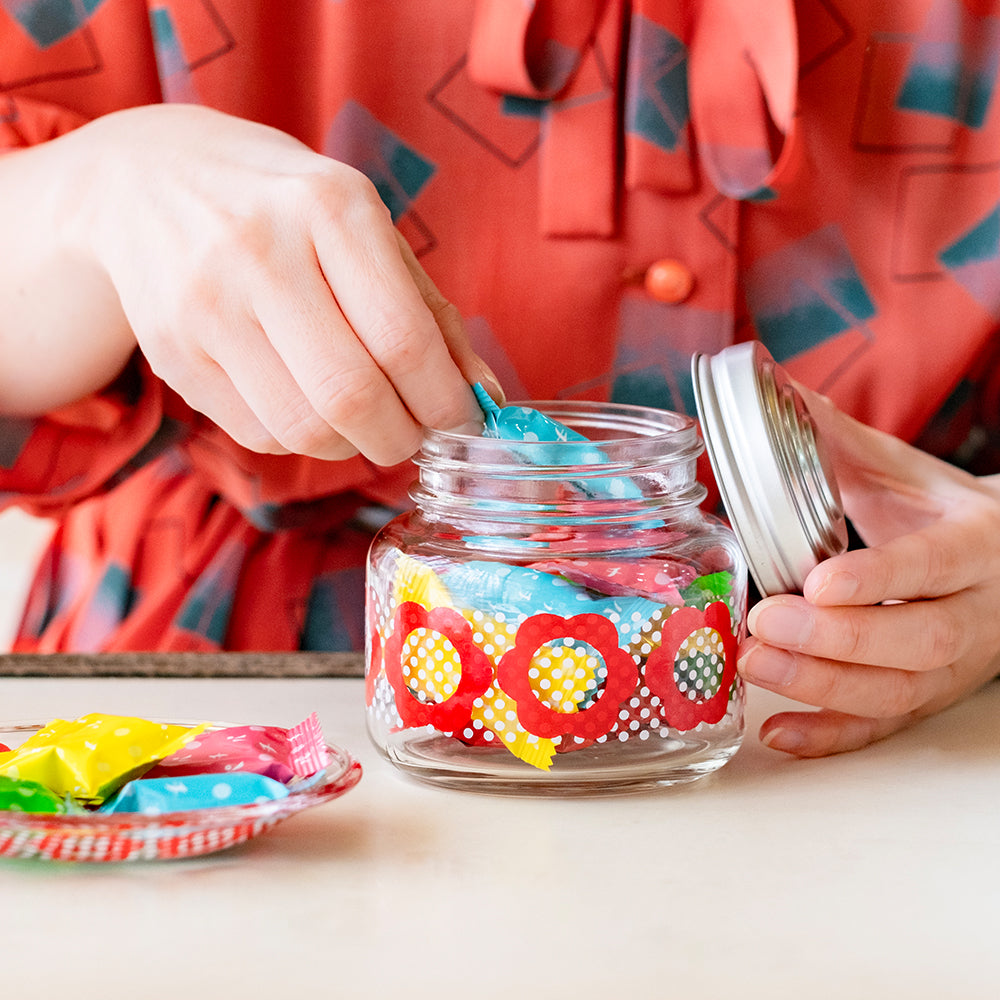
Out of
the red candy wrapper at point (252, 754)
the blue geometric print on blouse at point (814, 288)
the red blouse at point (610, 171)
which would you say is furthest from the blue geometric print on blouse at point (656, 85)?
the red candy wrapper at point (252, 754)

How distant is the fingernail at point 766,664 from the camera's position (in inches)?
20.0

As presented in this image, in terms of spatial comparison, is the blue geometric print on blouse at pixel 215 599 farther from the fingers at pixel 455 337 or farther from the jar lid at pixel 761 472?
the jar lid at pixel 761 472

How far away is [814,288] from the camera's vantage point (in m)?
0.74

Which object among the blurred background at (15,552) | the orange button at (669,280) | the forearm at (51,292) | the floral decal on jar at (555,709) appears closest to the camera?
the floral decal on jar at (555,709)

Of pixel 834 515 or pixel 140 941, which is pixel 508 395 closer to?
pixel 834 515

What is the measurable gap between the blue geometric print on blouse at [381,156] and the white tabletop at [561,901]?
1.25ft

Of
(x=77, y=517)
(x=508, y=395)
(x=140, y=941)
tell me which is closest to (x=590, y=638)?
(x=140, y=941)

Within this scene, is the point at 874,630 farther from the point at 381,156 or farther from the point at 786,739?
the point at 381,156

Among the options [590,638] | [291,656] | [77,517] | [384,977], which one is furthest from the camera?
[77,517]

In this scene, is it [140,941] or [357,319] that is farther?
[357,319]

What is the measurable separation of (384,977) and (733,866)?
146 mm

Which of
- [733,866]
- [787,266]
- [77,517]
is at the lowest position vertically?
[77,517]

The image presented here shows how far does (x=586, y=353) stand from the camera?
0.74 m

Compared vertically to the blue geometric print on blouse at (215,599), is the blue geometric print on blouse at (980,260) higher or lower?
higher
